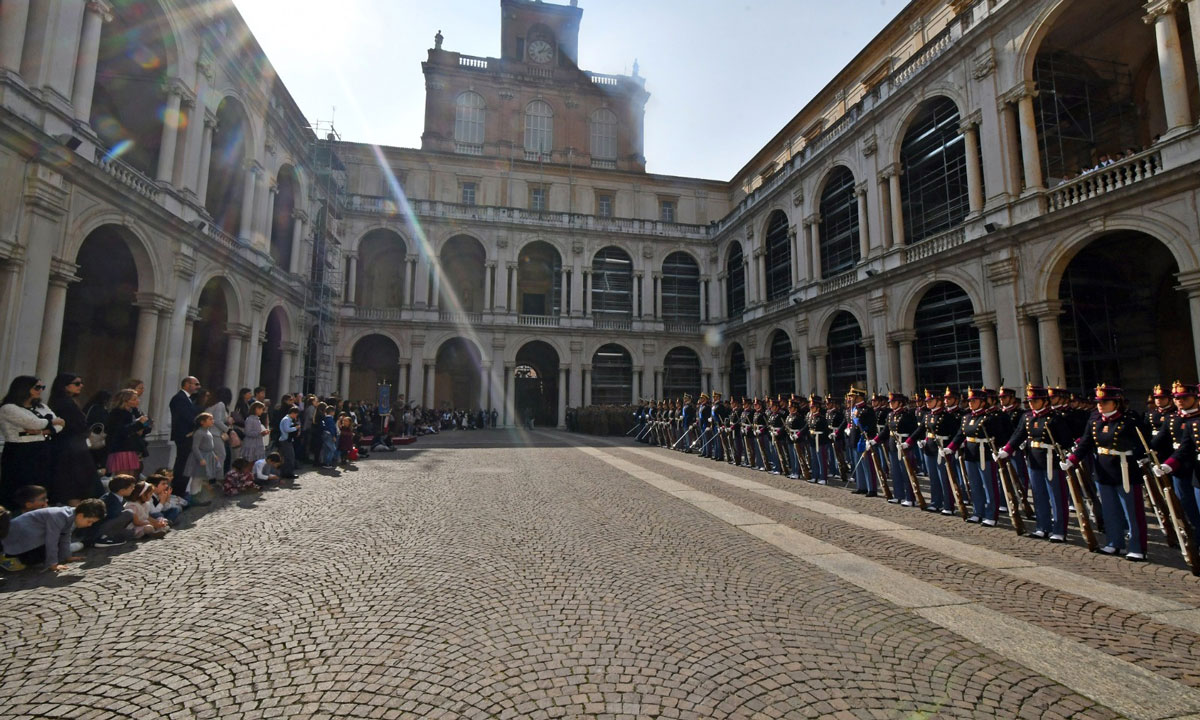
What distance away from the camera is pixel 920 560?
16.9 feet

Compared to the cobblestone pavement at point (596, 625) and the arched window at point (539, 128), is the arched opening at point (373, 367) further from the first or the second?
the cobblestone pavement at point (596, 625)

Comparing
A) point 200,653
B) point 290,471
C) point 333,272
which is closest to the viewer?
point 200,653

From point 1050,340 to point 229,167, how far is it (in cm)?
2729


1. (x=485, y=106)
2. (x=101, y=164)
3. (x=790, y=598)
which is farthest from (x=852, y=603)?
(x=485, y=106)

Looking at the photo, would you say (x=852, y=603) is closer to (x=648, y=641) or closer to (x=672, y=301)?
(x=648, y=641)

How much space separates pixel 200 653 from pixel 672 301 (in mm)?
34925

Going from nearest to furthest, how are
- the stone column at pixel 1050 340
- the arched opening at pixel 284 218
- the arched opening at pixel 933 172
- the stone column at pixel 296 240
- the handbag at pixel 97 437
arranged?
1. the handbag at pixel 97 437
2. the stone column at pixel 1050 340
3. the arched opening at pixel 933 172
4. the arched opening at pixel 284 218
5. the stone column at pixel 296 240

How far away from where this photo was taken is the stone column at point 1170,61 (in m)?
12.2

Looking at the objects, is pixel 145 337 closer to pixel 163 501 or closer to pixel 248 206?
pixel 248 206

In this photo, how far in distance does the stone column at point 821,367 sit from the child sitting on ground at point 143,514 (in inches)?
953

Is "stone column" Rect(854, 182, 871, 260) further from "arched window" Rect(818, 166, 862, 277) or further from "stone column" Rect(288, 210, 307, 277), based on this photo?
"stone column" Rect(288, 210, 307, 277)

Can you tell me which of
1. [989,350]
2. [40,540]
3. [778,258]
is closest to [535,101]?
[778,258]

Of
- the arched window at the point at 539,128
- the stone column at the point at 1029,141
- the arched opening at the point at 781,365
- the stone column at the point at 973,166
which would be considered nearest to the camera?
the stone column at the point at 1029,141

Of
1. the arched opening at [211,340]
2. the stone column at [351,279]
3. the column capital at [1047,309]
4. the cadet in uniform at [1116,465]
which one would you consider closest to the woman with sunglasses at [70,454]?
the cadet in uniform at [1116,465]
